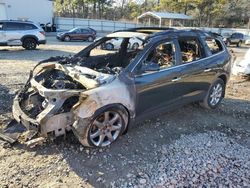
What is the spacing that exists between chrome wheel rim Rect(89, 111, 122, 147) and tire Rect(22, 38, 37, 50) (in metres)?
14.2

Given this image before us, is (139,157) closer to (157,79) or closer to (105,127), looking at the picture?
(105,127)

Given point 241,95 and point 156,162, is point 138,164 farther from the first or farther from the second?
point 241,95

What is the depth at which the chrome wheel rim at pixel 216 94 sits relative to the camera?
6.27 meters

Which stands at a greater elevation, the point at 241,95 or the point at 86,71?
the point at 86,71

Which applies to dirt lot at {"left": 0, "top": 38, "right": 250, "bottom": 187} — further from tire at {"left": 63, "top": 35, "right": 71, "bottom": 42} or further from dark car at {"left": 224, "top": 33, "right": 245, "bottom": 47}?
dark car at {"left": 224, "top": 33, "right": 245, "bottom": 47}

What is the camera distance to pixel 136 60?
4.56 m

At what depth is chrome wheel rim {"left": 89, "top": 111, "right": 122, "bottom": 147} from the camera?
418 centimetres

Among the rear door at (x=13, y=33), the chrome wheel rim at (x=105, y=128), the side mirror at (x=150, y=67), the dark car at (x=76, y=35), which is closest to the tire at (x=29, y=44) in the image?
the rear door at (x=13, y=33)

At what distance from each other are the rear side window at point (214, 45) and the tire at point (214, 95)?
0.65 m

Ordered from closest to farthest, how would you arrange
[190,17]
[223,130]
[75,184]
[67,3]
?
[75,184] < [223,130] < [190,17] < [67,3]

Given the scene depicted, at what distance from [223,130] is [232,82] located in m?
4.77

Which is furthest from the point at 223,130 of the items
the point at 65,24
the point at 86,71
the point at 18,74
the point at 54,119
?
the point at 65,24

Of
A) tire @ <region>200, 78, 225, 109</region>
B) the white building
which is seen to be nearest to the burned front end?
tire @ <region>200, 78, 225, 109</region>

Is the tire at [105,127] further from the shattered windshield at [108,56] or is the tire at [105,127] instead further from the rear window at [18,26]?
the rear window at [18,26]
